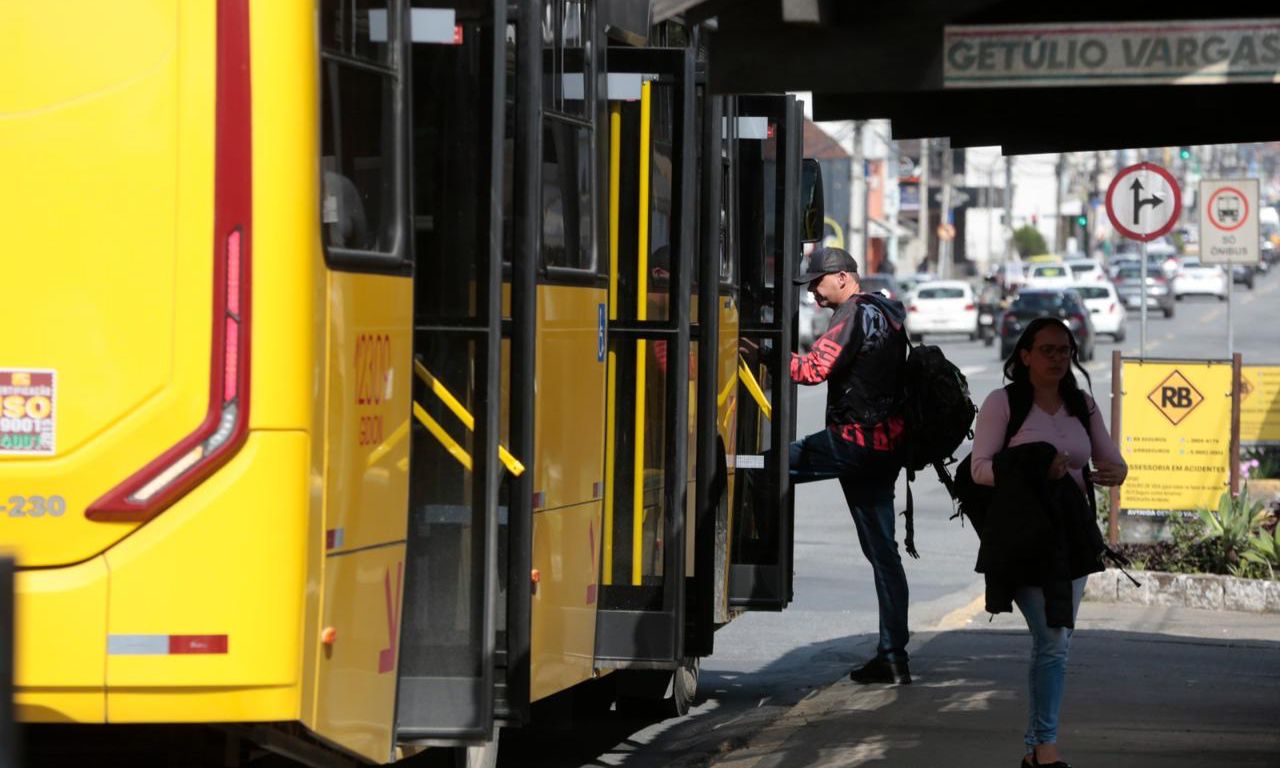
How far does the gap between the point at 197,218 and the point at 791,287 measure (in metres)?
5.34

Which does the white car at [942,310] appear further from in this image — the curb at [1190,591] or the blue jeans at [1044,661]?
the blue jeans at [1044,661]

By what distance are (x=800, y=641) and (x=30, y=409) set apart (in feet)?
26.6

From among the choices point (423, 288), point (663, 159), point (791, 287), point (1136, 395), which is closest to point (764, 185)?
point (791, 287)

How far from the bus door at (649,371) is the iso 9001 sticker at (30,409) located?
3362mm

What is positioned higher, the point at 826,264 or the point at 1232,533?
the point at 826,264

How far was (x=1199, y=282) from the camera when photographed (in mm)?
83375

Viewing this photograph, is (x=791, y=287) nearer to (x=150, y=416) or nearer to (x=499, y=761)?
(x=499, y=761)

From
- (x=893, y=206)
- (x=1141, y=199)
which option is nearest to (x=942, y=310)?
(x=1141, y=199)

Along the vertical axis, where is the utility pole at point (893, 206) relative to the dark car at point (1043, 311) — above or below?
above

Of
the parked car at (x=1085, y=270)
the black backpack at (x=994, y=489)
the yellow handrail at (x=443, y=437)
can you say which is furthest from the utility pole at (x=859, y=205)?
the yellow handrail at (x=443, y=437)

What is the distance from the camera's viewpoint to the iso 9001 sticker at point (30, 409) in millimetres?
5117

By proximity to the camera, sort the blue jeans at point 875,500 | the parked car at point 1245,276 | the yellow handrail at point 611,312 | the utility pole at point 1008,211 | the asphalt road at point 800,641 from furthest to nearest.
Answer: the utility pole at point 1008,211, the parked car at point 1245,276, the blue jeans at point 875,500, the asphalt road at point 800,641, the yellow handrail at point 611,312

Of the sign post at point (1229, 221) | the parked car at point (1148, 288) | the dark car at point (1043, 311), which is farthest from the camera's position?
the parked car at point (1148, 288)

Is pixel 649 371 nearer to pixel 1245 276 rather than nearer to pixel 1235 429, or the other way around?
pixel 1235 429
